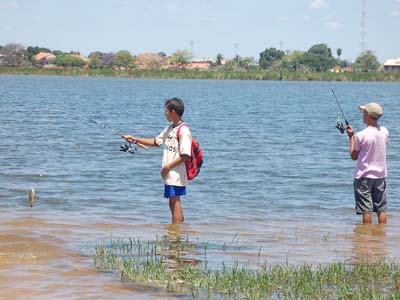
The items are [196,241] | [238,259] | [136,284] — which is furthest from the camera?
[196,241]

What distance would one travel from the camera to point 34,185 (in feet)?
50.7

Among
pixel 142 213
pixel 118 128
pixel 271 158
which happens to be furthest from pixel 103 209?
pixel 118 128

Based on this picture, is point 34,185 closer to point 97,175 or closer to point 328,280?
point 97,175

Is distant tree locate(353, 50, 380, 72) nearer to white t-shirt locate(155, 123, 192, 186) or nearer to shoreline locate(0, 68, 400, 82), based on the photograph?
shoreline locate(0, 68, 400, 82)

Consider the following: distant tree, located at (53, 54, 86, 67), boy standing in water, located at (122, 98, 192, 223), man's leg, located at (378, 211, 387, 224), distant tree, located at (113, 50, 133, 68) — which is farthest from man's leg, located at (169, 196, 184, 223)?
distant tree, located at (113, 50, 133, 68)

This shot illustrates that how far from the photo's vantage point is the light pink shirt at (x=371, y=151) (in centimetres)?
1061

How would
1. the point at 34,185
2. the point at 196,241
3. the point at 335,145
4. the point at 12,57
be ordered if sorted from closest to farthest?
the point at 196,241, the point at 34,185, the point at 335,145, the point at 12,57

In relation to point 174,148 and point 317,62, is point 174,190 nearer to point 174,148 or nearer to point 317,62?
point 174,148

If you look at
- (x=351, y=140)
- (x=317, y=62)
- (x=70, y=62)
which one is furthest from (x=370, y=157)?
(x=70, y=62)

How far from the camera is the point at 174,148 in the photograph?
1009 centimetres

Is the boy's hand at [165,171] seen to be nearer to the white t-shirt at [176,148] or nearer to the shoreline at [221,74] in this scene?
the white t-shirt at [176,148]

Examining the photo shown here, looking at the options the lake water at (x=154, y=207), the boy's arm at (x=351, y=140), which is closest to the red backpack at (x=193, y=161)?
the lake water at (x=154, y=207)

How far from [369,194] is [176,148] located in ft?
8.43

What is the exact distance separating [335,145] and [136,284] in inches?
749
